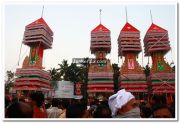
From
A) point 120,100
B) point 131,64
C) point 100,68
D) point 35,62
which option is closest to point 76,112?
point 120,100

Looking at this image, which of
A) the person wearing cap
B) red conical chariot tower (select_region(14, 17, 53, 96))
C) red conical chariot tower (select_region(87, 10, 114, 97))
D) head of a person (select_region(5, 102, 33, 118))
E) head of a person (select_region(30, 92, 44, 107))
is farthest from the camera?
red conical chariot tower (select_region(14, 17, 53, 96))

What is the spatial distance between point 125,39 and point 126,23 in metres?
3.32

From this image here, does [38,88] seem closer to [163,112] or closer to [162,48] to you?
[162,48]

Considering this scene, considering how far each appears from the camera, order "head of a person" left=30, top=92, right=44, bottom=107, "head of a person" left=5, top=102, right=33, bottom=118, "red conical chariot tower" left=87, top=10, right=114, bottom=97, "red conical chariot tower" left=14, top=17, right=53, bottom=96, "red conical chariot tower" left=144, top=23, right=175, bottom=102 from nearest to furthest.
A: 1. "head of a person" left=5, top=102, right=33, bottom=118
2. "head of a person" left=30, top=92, right=44, bottom=107
3. "red conical chariot tower" left=144, top=23, right=175, bottom=102
4. "red conical chariot tower" left=87, top=10, right=114, bottom=97
5. "red conical chariot tower" left=14, top=17, right=53, bottom=96

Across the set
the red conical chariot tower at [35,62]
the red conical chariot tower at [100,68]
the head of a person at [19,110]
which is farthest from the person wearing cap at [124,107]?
the red conical chariot tower at [35,62]

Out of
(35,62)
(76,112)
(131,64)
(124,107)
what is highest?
(35,62)

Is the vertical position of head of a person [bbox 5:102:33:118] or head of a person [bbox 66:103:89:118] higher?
head of a person [bbox 5:102:33:118]

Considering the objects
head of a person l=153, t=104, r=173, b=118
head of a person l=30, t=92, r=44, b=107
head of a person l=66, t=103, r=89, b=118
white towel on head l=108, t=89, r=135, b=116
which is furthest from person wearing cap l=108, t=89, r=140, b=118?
head of a person l=30, t=92, r=44, b=107

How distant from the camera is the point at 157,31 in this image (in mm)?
34625

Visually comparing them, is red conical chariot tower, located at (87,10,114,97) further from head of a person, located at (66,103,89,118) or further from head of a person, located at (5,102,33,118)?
head of a person, located at (5,102,33,118)

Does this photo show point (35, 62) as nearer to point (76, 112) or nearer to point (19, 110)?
point (76, 112)

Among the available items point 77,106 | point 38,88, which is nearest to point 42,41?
point 38,88

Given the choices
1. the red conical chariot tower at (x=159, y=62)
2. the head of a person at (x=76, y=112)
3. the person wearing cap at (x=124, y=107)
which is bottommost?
the head of a person at (x=76, y=112)

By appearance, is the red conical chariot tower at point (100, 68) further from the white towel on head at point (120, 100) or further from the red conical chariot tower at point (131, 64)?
the white towel on head at point (120, 100)
